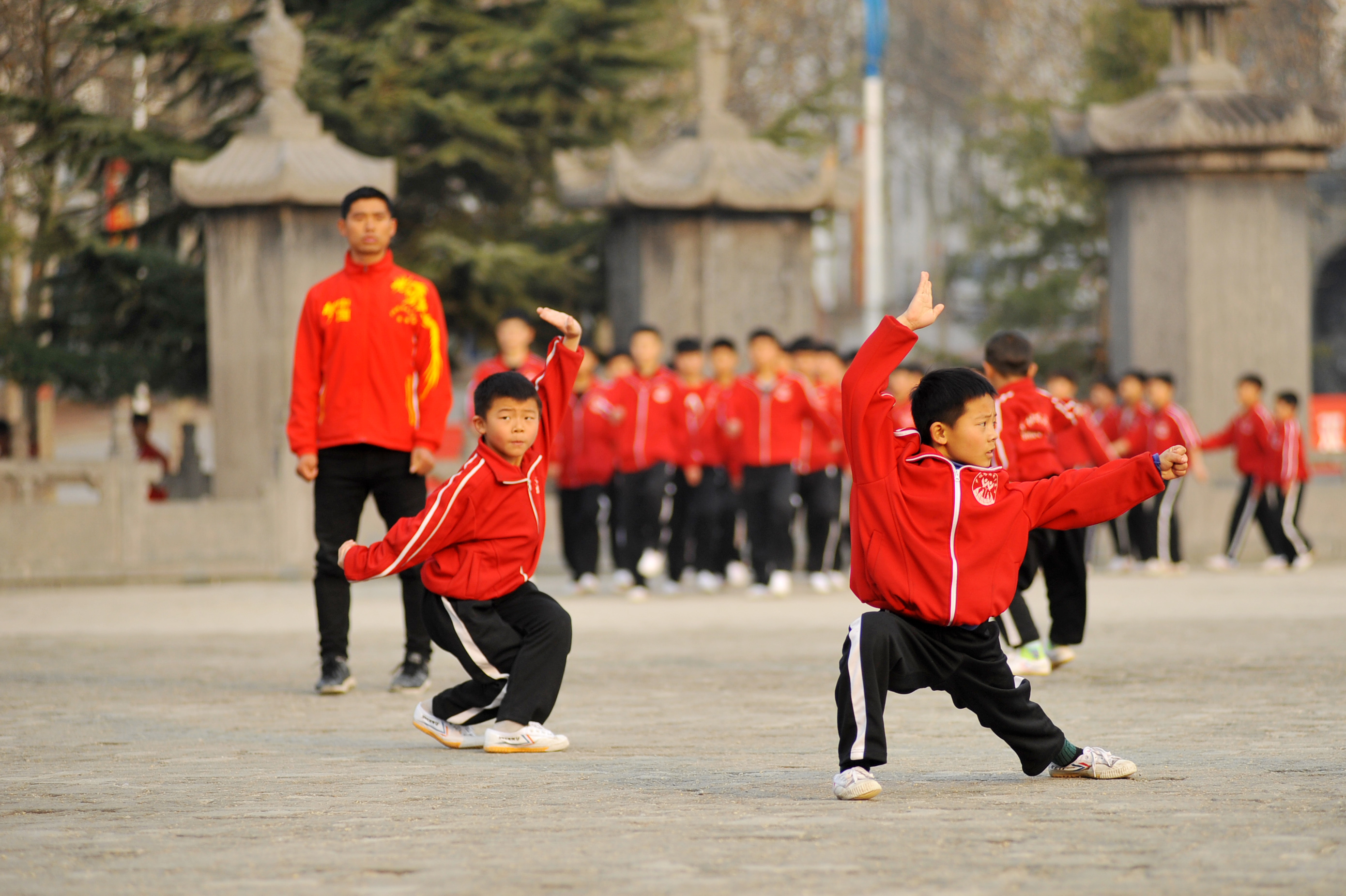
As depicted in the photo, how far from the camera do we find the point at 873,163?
26.5m

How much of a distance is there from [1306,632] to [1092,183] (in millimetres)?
15135

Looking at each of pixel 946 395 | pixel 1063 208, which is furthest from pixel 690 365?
pixel 1063 208

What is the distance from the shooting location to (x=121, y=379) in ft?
55.8

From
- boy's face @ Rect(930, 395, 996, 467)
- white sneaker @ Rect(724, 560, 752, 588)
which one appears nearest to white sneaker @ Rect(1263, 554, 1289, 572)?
white sneaker @ Rect(724, 560, 752, 588)

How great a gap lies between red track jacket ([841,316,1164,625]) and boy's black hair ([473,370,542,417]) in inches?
54.6

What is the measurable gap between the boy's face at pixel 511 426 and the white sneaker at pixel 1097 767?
2021mm

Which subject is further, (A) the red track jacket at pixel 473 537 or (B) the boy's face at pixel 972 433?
(A) the red track jacket at pixel 473 537

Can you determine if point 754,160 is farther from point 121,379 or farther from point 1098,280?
point 1098,280

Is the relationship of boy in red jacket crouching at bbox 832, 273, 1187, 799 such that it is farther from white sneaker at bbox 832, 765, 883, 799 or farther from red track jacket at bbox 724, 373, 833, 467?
red track jacket at bbox 724, 373, 833, 467

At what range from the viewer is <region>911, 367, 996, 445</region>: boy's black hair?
511 cm

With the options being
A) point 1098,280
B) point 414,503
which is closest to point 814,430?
point 414,503

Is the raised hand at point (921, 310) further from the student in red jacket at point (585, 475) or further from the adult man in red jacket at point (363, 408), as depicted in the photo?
the student in red jacket at point (585, 475)

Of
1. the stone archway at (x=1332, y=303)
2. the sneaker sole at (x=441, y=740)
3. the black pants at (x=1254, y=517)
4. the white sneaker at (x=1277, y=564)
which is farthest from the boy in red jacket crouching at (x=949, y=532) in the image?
the stone archway at (x=1332, y=303)

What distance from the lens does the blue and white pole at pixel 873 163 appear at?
26.0 m
